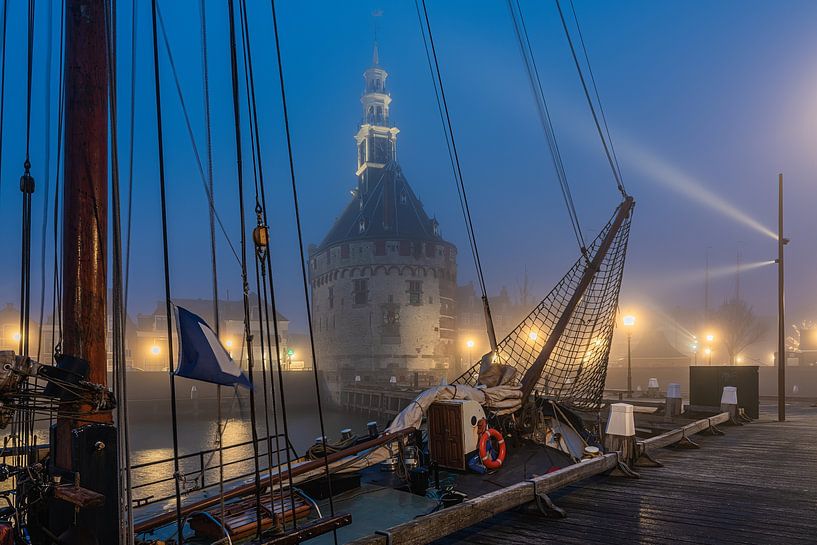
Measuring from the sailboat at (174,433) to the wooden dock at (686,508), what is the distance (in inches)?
40.9

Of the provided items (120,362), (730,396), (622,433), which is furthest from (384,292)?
(120,362)

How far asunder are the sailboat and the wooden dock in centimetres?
104

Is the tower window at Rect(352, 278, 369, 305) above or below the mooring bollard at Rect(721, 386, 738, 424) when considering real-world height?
above

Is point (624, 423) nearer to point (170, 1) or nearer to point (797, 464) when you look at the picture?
point (797, 464)

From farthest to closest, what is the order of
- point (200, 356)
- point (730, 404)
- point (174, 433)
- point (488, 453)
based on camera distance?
point (730, 404) → point (488, 453) → point (200, 356) → point (174, 433)

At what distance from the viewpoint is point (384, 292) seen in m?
58.3

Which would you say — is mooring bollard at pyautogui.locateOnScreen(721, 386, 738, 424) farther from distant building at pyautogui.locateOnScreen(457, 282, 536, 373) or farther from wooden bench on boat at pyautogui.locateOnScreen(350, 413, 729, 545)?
distant building at pyautogui.locateOnScreen(457, 282, 536, 373)

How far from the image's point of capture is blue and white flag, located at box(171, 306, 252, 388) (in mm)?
4828

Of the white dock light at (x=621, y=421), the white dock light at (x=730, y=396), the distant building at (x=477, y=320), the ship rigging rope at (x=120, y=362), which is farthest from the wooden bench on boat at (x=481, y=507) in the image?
the distant building at (x=477, y=320)

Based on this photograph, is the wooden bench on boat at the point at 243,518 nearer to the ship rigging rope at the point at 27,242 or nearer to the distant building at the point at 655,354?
the ship rigging rope at the point at 27,242

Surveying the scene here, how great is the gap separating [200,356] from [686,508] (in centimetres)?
638

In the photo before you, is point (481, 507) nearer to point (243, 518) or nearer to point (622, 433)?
point (243, 518)

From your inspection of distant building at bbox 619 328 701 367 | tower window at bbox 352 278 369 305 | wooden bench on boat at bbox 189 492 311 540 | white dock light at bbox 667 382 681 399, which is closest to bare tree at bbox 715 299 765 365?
distant building at bbox 619 328 701 367

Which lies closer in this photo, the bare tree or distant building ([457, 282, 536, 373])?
the bare tree
